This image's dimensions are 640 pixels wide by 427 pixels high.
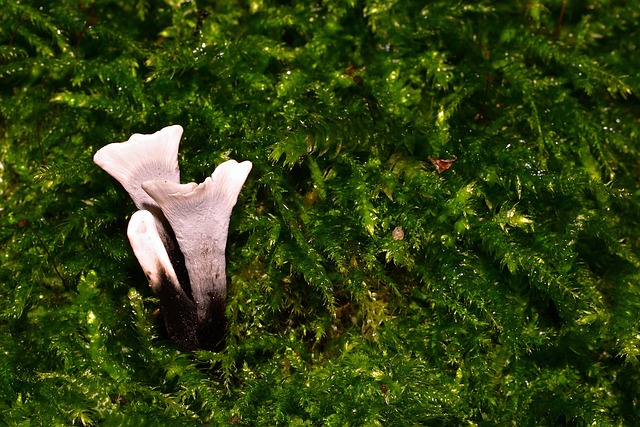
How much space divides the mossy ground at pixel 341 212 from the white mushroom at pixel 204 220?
0.14m

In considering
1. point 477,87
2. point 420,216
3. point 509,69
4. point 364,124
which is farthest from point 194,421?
point 509,69

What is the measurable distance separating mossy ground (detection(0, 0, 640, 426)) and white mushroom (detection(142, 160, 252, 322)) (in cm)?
14

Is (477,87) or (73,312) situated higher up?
(477,87)

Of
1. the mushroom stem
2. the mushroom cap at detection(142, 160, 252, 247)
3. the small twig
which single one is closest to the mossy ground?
the small twig

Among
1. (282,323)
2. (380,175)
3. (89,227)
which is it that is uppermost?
(380,175)

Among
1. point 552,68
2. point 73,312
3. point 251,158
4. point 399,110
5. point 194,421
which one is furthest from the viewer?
point 552,68

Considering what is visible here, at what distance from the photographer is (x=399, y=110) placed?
197 cm

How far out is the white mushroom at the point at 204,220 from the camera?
140 cm

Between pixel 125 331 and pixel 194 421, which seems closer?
pixel 194 421

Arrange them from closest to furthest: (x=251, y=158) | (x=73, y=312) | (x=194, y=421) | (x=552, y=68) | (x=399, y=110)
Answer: (x=194, y=421)
(x=73, y=312)
(x=251, y=158)
(x=399, y=110)
(x=552, y=68)

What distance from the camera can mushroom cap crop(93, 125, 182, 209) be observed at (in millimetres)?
1469

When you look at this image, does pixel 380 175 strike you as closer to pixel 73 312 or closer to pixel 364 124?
pixel 364 124

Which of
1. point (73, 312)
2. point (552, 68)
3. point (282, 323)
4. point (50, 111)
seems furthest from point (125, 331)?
point (552, 68)

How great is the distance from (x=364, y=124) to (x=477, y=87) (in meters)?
0.43
